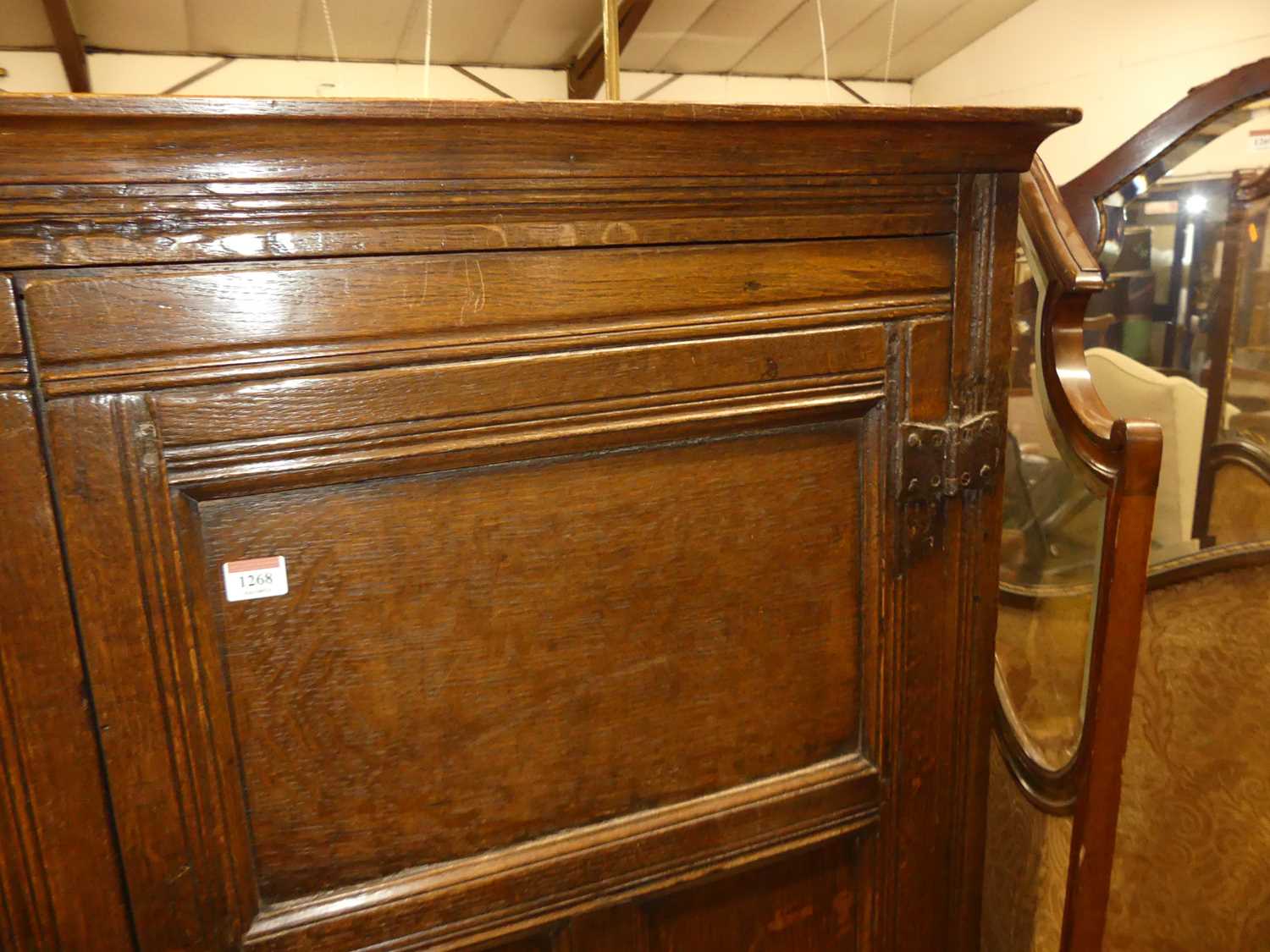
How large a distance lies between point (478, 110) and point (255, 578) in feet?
1.25

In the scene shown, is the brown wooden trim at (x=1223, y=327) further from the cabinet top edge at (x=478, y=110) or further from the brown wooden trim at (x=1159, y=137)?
the cabinet top edge at (x=478, y=110)

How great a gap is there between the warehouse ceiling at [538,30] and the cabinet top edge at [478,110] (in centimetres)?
314

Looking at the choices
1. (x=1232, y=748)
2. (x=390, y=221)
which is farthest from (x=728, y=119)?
(x=1232, y=748)

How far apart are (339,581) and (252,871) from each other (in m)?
0.25

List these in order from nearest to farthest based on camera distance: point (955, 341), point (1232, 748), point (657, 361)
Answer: point (657, 361) < point (955, 341) < point (1232, 748)

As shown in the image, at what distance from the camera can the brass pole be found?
2.78 ft

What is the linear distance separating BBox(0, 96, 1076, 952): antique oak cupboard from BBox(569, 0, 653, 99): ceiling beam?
3.28 m

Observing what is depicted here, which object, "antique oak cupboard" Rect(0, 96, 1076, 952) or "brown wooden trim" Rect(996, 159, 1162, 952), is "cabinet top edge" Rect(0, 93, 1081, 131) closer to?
"antique oak cupboard" Rect(0, 96, 1076, 952)

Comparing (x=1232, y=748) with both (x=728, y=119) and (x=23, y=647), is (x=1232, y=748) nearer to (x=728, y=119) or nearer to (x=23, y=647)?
(x=728, y=119)

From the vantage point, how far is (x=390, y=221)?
2.13ft

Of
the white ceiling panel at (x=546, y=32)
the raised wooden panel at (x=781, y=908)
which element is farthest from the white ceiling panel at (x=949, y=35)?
the raised wooden panel at (x=781, y=908)

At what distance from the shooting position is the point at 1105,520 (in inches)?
35.7

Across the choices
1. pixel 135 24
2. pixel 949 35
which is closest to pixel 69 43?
pixel 135 24

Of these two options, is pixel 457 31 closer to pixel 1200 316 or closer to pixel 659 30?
pixel 659 30
